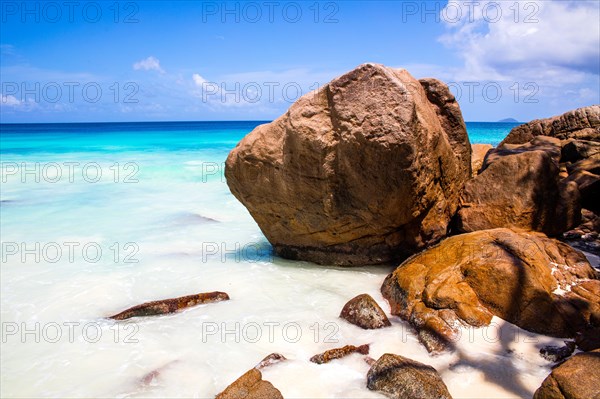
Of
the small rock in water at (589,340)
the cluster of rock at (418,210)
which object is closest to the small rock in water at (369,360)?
Result: the cluster of rock at (418,210)

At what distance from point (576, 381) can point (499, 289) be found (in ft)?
4.63

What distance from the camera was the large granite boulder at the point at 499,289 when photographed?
161 inches

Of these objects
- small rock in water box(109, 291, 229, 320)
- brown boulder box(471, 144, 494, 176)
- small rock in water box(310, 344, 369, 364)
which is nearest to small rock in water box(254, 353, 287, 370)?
small rock in water box(310, 344, 369, 364)

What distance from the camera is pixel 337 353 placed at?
4.02 metres

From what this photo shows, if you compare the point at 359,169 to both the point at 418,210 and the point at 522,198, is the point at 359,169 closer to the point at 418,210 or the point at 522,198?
the point at 418,210

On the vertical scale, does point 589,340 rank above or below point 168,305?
above

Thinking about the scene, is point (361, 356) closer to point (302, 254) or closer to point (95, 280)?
point (302, 254)

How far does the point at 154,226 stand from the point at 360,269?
523 centimetres

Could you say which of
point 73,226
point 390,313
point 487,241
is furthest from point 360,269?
point 73,226

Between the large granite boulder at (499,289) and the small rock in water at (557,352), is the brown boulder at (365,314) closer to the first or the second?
the large granite boulder at (499,289)

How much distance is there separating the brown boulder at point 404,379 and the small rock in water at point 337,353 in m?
0.43

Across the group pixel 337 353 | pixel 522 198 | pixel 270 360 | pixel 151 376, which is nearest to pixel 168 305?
pixel 151 376

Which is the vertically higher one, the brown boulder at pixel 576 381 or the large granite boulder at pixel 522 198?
the large granite boulder at pixel 522 198

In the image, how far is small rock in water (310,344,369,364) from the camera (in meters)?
3.98
